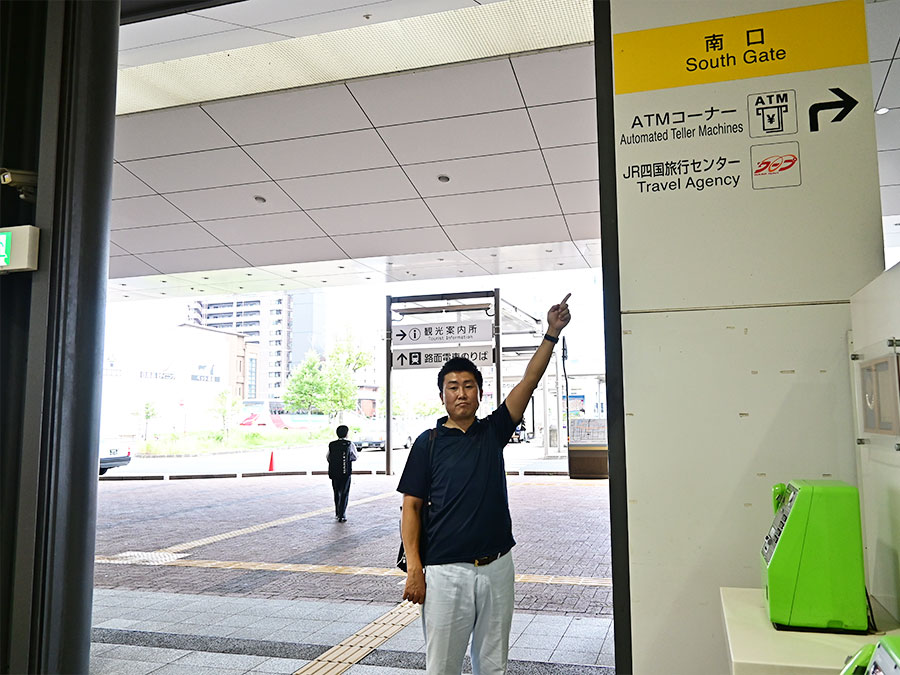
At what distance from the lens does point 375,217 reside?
715cm

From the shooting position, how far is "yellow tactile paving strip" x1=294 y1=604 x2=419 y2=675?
4.28 metres

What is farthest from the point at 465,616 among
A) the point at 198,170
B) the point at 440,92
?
the point at 198,170

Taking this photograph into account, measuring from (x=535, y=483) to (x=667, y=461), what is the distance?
13.4m

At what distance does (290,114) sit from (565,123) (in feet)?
6.58

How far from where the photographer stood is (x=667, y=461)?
8.47 feet

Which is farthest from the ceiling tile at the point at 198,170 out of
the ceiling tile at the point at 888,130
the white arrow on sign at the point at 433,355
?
the white arrow on sign at the point at 433,355

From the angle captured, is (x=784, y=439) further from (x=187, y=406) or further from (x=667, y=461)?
(x=187, y=406)

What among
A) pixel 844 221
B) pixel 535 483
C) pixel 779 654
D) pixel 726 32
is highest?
pixel 726 32

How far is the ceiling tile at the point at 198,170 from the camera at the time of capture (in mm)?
5977

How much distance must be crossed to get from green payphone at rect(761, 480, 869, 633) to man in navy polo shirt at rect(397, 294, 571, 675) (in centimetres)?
119

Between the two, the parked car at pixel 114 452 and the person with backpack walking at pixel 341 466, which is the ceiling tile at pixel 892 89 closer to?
the person with backpack walking at pixel 341 466

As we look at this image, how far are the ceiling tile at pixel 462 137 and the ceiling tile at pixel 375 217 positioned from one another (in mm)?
979

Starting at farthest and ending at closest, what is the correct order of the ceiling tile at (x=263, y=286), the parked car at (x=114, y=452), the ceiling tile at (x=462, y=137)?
1. the parked car at (x=114, y=452)
2. the ceiling tile at (x=263, y=286)
3. the ceiling tile at (x=462, y=137)

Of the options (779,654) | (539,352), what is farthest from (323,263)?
(779,654)
